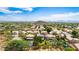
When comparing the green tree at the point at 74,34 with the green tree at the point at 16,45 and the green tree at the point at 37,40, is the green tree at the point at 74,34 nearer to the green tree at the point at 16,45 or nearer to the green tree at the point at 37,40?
the green tree at the point at 37,40

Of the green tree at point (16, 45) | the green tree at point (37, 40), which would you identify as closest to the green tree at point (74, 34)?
the green tree at point (37, 40)

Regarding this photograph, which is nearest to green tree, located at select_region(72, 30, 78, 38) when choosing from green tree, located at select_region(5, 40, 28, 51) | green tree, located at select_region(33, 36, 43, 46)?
green tree, located at select_region(33, 36, 43, 46)

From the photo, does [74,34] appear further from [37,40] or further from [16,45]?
[16,45]

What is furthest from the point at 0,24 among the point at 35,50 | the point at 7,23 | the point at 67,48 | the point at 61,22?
the point at 67,48

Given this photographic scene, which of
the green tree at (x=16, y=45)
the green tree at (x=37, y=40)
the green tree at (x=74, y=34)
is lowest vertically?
the green tree at (x=16, y=45)

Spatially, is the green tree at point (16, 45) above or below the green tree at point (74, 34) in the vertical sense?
below

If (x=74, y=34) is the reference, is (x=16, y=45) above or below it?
below

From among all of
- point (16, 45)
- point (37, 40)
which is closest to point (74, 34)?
point (37, 40)
